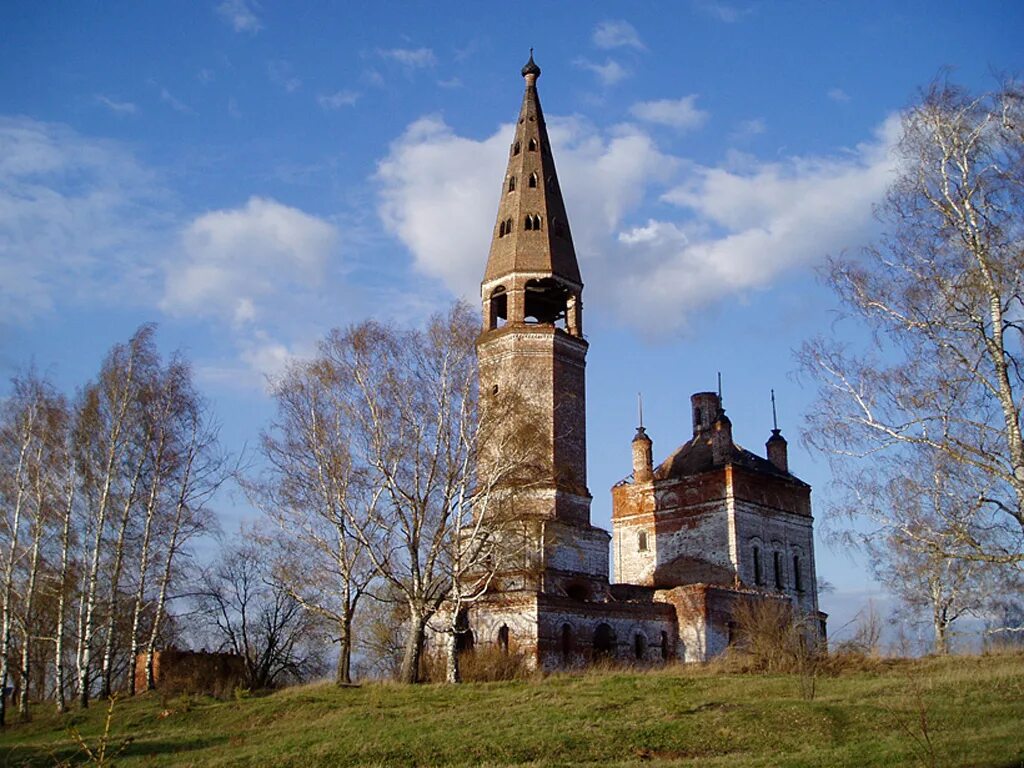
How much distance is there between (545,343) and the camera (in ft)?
106

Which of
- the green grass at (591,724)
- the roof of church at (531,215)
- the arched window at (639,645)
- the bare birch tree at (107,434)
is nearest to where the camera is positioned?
the green grass at (591,724)

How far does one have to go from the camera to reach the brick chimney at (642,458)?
41.2 metres

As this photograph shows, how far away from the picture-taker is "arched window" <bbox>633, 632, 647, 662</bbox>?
31.4 m

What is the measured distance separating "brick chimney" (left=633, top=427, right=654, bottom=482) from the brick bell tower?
842cm

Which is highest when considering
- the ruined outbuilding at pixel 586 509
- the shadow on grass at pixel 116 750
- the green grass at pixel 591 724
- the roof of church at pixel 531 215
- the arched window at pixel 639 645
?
the roof of church at pixel 531 215

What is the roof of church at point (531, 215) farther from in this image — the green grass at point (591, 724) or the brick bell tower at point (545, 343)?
the green grass at point (591, 724)

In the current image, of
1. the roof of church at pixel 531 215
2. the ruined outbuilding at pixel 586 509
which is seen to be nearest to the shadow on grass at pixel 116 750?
the ruined outbuilding at pixel 586 509

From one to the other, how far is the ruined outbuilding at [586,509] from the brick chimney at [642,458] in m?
0.05

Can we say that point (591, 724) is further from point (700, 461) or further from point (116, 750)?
point (700, 461)

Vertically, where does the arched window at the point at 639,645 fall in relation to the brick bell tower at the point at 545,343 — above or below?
below

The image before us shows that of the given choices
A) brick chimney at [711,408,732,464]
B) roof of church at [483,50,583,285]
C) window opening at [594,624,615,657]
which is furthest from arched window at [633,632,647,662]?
roof of church at [483,50,583,285]

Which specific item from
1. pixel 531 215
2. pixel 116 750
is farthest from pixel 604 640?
pixel 116 750

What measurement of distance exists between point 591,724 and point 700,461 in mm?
25572

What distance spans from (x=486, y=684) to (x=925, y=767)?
476 inches
